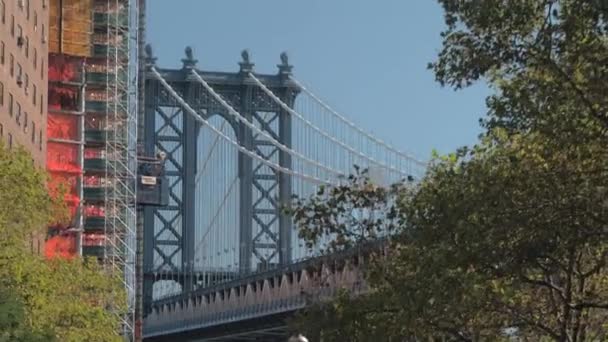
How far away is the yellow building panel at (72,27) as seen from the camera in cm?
11311

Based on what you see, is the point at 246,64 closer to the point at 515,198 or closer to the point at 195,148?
the point at 195,148

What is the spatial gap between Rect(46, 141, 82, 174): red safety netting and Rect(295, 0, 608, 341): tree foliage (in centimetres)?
7625

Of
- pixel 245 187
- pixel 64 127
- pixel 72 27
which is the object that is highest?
pixel 72 27

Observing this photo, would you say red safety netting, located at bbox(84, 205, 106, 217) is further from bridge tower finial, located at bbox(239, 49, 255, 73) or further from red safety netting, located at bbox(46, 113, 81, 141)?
bridge tower finial, located at bbox(239, 49, 255, 73)

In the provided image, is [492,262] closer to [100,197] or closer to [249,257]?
[100,197]

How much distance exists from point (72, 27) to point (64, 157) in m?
9.44

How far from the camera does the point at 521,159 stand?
3091 cm

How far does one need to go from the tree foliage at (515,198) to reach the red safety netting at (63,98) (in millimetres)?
77648

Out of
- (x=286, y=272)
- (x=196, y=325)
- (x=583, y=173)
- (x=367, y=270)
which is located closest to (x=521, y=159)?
(x=583, y=173)

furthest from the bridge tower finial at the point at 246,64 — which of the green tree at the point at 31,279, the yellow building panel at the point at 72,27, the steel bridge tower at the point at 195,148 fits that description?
the green tree at the point at 31,279

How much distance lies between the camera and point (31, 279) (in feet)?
166

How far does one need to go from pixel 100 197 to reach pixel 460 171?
8508 centimetres

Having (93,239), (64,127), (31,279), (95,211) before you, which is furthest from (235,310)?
(31,279)

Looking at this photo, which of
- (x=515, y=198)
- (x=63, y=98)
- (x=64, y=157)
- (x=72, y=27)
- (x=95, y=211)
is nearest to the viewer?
(x=515, y=198)
